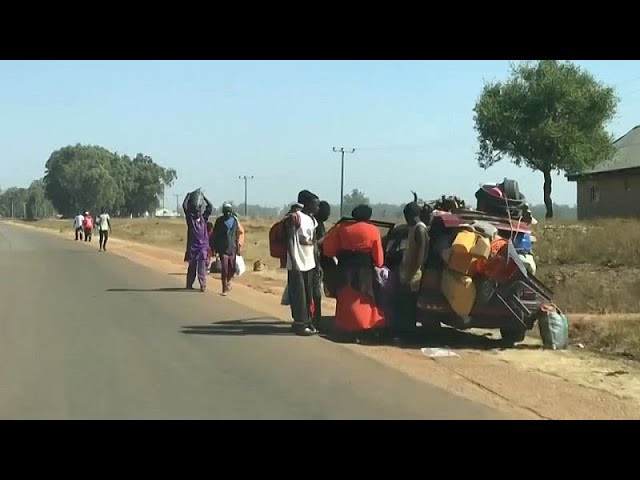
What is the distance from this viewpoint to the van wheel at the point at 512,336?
1159 centimetres

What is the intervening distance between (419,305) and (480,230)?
1267 mm

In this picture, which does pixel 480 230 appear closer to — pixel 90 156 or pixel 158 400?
pixel 158 400

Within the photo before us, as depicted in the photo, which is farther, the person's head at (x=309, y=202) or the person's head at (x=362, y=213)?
the person's head at (x=309, y=202)

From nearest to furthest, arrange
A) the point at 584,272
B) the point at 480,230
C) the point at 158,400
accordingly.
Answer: the point at 158,400
the point at 480,230
the point at 584,272

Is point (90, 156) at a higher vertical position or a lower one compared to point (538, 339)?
higher

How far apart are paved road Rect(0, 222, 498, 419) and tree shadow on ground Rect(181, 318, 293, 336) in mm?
15

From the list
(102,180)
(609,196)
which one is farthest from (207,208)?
(102,180)

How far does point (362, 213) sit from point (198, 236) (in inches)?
299

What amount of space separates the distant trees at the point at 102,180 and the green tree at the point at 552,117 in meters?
81.6

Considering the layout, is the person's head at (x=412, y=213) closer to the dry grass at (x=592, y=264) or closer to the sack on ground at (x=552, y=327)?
the sack on ground at (x=552, y=327)

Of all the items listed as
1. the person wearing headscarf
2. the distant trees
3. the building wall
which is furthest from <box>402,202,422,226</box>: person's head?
the distant trees

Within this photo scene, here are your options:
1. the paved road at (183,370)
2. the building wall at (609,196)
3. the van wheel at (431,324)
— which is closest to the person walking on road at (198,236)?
the paved road at (183,370)
